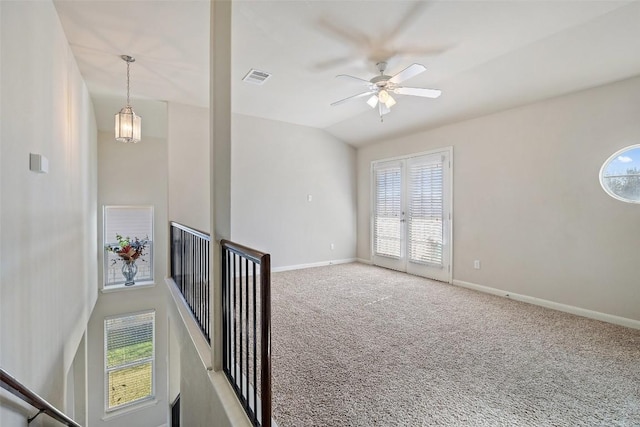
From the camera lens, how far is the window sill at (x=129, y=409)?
538 centimetres

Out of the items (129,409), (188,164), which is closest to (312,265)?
(188,164)

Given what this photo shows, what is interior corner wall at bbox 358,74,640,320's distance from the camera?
308 centimetres

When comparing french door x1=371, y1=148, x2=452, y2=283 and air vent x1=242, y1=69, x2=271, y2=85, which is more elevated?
air vent x1=242, y1=69, x2=271, y2=85

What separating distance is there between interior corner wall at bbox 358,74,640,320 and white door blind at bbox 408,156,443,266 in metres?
0.29

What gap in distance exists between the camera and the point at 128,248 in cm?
555

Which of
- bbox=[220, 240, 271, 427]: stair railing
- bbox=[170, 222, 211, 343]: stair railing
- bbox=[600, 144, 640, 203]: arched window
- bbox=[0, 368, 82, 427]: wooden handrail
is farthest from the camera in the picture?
bbox=[600, 144, 640, 203]: arched window

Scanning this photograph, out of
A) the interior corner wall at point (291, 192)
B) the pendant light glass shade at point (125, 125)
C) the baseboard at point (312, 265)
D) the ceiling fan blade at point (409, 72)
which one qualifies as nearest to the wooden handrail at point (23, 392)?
the pendant light glass shade at point (125, 125)

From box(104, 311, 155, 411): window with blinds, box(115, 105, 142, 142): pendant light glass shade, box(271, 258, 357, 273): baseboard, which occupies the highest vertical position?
box(115, 105, 142, 142): pendant light glass shade

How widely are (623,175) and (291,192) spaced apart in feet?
15.0

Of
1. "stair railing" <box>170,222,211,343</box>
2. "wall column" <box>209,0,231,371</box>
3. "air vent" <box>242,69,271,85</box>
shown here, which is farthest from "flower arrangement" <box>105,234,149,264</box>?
"wall column" <box>209,0,231,371</box>

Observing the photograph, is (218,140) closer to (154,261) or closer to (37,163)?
(37,163)

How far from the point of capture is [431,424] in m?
1.68

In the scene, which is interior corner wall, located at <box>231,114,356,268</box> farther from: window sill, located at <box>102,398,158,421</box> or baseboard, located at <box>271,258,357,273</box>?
window sill, located at <box>102,398,158,421</box>

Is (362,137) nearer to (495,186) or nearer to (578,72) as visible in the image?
(495,186)
